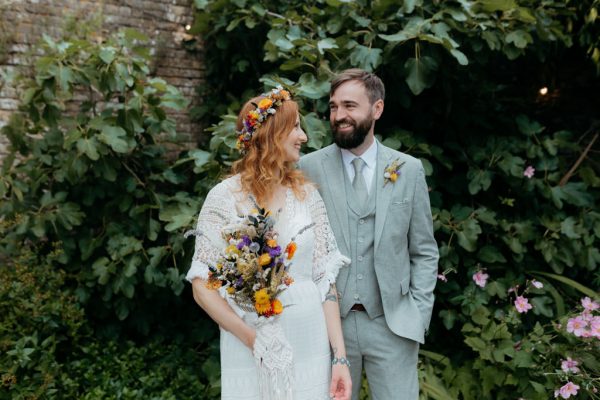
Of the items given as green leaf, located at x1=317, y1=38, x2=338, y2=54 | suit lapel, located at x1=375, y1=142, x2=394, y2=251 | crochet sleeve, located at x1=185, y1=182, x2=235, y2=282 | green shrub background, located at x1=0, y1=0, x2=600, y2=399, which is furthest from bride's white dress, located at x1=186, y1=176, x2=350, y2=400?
green leaf, located at x1=317, y1=38, x2=338, y2=54

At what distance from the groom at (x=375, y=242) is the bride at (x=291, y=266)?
0.12 meters

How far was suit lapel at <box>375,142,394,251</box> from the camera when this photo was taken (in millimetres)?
2238

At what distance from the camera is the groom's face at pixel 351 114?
2254mm

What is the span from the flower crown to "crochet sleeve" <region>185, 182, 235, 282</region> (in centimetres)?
22

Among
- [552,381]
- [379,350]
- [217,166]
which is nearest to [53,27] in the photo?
[217,166]

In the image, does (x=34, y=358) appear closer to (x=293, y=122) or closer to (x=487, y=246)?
(x=293, y=122)

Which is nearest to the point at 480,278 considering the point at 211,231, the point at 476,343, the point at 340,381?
the point at 476,343

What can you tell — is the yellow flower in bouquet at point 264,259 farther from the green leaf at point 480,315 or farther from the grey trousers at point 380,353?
the green leaf at point 480,315

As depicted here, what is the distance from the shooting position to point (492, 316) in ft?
11.6

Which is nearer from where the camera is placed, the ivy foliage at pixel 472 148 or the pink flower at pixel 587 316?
the pink flower at pixel 587 316

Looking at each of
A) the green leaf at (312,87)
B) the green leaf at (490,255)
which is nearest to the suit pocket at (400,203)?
the green leaf at (312,87)

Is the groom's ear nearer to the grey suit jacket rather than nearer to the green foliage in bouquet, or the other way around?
the grey suit jacket

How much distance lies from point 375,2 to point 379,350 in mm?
2226

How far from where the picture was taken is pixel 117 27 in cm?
430
